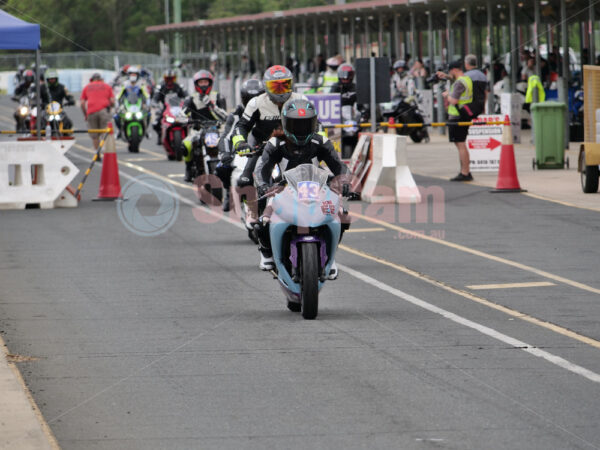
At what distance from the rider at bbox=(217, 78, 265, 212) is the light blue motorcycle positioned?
3670 millimetres

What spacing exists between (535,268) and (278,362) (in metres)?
5.00

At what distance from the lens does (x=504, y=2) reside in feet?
117

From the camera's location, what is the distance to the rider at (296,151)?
10719 mm

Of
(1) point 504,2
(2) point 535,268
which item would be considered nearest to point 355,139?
(1) point 504,2

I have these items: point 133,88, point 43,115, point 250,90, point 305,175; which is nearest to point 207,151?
point 250,90

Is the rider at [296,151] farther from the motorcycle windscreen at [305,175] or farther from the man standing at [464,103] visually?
the man standing at [464,103]

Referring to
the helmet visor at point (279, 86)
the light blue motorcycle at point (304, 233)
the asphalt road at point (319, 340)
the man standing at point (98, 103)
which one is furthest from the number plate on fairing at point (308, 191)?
the man standing at point (98, 103)

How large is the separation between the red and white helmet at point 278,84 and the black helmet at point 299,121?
5.34 feet

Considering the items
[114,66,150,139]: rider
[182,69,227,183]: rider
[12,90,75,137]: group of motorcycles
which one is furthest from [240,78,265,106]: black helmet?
[114,66,150,139]: rider

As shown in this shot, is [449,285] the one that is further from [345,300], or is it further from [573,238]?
[573,238]

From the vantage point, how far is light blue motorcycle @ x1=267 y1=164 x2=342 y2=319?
33.1 ft

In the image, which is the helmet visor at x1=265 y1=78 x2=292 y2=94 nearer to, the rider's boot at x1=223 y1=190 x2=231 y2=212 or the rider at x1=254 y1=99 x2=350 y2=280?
the rider at x1=254 y1=99 x2=350 y2=280

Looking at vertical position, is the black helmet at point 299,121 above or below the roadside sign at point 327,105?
below

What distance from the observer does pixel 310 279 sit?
9.95 metres
